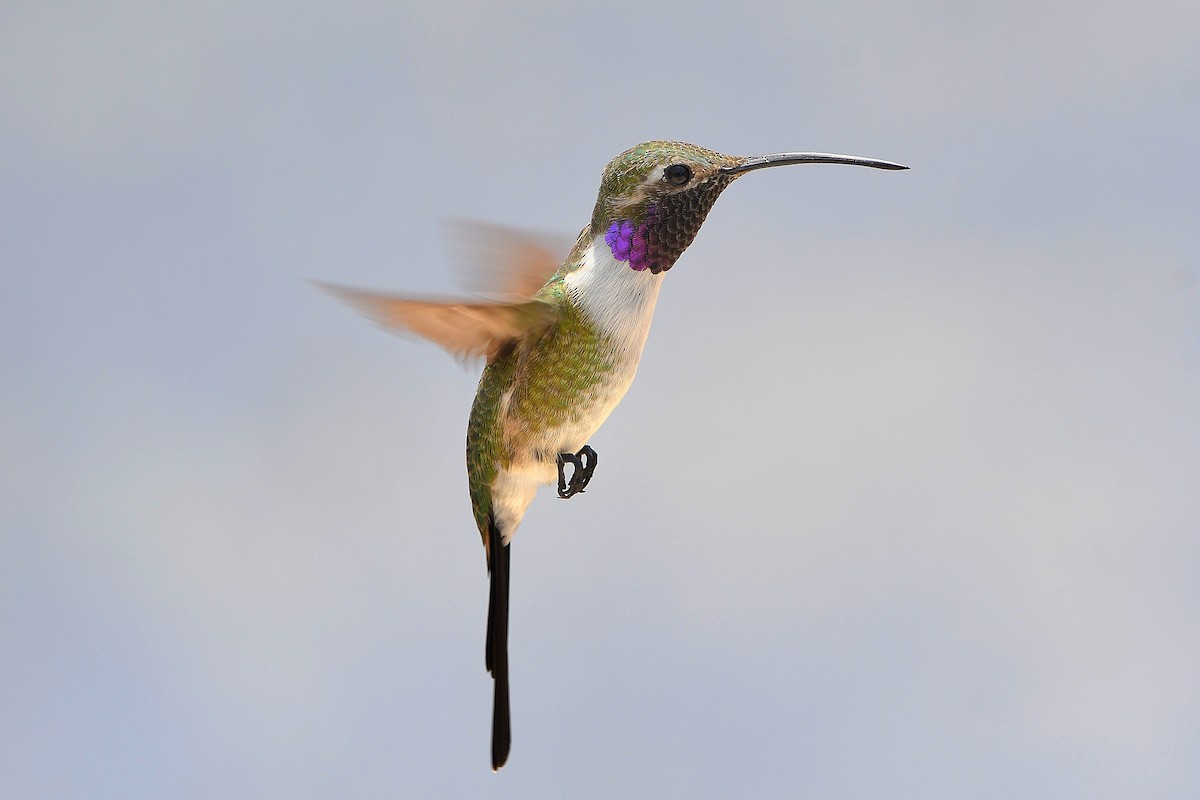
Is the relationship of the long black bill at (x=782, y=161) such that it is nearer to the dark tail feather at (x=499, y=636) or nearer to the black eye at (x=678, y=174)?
the black eye at (x=678, y=174)

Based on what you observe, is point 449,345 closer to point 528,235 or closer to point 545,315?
point 545,315

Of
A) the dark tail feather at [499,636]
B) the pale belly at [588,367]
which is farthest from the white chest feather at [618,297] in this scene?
the dark tail feather at [499,636]

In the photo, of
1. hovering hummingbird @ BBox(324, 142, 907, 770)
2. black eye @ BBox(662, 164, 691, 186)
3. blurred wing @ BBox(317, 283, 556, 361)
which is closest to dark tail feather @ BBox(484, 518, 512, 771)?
hovering hummingbird @ BBox(324, 142, 907, 770)

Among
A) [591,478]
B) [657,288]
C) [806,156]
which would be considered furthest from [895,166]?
[591,478]

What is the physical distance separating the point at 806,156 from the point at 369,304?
1.05ft

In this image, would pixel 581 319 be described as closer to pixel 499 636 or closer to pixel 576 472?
pixel 576 472

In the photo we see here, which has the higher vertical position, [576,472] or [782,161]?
[782,161]

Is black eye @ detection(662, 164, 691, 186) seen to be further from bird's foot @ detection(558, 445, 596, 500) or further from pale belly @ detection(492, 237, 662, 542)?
bird's foot @ detection(558, 445, 596, 500)

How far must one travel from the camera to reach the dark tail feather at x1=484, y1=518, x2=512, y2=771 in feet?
3.36

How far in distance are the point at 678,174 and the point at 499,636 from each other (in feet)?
1.43

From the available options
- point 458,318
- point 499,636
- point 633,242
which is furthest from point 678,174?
point 499,636

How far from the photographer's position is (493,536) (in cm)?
102

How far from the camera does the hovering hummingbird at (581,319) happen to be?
0.84 metres

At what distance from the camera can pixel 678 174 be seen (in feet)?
2.75
